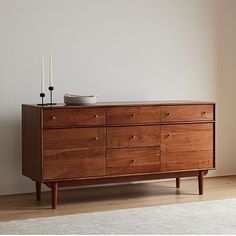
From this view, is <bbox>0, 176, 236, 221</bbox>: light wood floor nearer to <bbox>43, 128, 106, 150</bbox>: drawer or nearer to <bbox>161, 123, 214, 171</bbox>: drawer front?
<bbox>161, 123, 214, 171</bbox>: drawer front

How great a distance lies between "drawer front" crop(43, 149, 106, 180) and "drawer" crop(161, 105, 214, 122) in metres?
0.59

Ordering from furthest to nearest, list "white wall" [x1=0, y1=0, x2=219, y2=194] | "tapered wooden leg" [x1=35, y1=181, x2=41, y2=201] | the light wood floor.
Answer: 1. "white wall" [x1=0, y1=0, x2=219, y2=194]
2. "tapered wooden leg" [x1=35, y1=181, x2=41, y2=201]
3. the light wood floor

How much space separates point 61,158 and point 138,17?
1567 mm

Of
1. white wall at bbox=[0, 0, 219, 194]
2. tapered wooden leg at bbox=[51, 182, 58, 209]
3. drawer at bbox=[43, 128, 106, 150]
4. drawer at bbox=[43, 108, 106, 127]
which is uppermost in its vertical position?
white wall at bbox=[0, 0, 219, 194]

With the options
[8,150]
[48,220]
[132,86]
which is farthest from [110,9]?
[48,220]

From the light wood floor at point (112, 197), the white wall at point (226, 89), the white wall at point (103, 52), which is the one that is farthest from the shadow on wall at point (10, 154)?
the white wall at point (226, 89)

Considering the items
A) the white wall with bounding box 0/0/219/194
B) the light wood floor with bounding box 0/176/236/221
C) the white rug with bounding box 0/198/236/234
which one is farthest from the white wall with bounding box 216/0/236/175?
the white rug with bounding box 0/198/236/234

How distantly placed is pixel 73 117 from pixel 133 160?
591 mm

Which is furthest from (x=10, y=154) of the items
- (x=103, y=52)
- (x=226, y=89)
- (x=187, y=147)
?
(x=226, y=89)

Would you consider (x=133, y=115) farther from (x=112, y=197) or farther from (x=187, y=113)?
(x=112, y=197)

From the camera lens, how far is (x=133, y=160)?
16.2ft

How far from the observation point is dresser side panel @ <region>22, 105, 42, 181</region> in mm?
4668

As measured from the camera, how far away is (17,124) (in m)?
5.18

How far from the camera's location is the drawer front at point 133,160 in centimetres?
487
